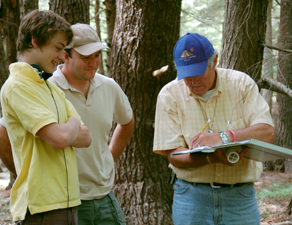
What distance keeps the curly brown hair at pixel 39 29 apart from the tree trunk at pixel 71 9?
7.11ft

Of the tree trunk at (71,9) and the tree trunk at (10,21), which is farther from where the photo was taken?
the tree trunk at (10,21)

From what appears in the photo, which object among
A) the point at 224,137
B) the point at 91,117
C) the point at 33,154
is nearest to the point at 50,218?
the point at 33,154

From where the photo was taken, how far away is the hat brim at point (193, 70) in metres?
2.31

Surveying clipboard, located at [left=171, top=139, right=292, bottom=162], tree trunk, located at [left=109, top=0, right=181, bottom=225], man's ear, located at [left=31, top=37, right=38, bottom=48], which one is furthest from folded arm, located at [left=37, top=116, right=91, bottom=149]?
tree trunk, located at [left=109, top=0, right=181, bottom=225]

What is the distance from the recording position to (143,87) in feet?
12.8

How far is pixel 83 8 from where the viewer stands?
13.7ft

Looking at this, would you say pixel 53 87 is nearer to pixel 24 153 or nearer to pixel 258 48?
pixel 24 153

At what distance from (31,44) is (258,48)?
9.29 ft

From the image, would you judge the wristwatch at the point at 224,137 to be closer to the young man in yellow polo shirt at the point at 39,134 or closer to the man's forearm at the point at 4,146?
the young man in yellow polo shirt at the point at 39,134

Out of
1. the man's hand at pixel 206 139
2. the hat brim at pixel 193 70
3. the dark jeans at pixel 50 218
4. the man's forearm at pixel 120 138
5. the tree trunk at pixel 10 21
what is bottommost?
the dark jeans at pixel 50 218

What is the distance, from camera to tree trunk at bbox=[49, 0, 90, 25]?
4.07 meters

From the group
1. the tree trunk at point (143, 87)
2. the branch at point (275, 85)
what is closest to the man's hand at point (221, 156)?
the branch at point (275, 85)

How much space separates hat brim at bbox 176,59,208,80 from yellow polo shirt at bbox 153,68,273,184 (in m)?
0.17

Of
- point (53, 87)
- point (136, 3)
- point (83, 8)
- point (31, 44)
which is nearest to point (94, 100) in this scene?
point (53, 87)
